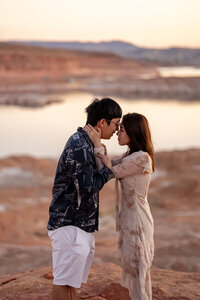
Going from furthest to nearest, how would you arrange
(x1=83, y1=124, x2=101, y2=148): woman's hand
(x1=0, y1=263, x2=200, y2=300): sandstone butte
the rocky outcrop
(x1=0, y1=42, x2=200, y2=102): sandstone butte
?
(x1=0, y1=42, x2=200, y2=102): sandstone butte, the rocky outcrop, (x1=0, y1=263, x2=200, y2=300): sandstone butte, (x1=83, y1=124, x2=101, y2=148): woman's hand

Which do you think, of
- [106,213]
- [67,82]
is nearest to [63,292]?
[106,213]

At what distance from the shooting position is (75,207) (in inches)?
109

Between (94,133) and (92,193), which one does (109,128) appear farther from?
(92,193)

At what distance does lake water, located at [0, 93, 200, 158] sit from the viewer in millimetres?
20625

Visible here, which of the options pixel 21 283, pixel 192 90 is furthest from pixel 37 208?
pixel 192 90

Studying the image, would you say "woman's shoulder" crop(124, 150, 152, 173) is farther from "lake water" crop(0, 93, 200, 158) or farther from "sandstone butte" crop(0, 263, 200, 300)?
"lake water" crop(0, 93, 200, 158)

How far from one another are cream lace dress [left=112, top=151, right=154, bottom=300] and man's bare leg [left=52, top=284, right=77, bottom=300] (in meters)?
0.44

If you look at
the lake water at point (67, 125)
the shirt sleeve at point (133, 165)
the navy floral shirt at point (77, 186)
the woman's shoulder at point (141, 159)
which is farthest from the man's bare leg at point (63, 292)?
the lake water at point (67, 125)

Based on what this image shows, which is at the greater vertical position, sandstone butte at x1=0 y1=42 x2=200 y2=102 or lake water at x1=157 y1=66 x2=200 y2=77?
lake water at x1=157 y1=66 x2=200 y2=77

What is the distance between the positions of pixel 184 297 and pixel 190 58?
13125 cm

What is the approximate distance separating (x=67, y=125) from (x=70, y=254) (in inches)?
933

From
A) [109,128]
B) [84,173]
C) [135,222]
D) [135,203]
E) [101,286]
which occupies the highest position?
[109,128]

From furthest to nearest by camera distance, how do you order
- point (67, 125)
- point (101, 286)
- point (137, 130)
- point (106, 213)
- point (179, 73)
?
point (179, 73) → point (67, 125) → point (106, 213) → point (101, 286) → point (137, 130)

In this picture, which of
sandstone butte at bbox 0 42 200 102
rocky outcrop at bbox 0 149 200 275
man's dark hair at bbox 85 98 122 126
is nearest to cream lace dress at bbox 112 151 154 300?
man's dark hair at bbox 85 98 122 126
